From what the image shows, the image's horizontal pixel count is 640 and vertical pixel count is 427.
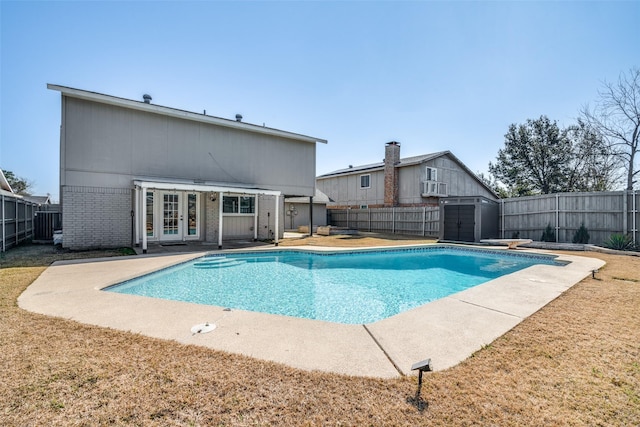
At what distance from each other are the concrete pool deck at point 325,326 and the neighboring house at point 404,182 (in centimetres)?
1668

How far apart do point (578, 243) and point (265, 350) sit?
1600cm

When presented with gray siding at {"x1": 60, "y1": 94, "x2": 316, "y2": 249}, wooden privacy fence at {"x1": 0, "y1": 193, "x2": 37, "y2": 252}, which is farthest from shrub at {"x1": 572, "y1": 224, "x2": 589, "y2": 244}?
wooden privacy fence at {"x1": 0, "y1": 193, "x2": 37, "y2": 252}

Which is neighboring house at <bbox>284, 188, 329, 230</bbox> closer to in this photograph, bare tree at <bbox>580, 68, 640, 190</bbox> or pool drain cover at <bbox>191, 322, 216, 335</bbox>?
pool drain cover at <bbox>191, 322, 216, 335</bbox>

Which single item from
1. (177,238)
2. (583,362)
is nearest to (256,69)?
(177,238)

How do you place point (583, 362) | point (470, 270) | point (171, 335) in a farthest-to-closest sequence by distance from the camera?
point (470, 270)
point (171, 335)
point (583, 362)

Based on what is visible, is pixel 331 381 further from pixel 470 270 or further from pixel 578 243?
pixel 578 243

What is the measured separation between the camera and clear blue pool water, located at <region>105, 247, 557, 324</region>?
228 inches

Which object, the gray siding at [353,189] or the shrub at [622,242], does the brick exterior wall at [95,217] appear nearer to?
the gray siding at [353,189]

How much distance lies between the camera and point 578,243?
1332 centimetres

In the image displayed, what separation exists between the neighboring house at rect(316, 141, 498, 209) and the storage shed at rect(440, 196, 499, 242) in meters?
5.76

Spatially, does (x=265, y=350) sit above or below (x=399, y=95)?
below

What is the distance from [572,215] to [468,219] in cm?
448

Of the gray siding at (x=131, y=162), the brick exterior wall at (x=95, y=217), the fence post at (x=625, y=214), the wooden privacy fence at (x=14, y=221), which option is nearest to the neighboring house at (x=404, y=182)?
the fence post at (x=625, y=214)

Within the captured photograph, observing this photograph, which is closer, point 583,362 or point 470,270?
point 583,362
